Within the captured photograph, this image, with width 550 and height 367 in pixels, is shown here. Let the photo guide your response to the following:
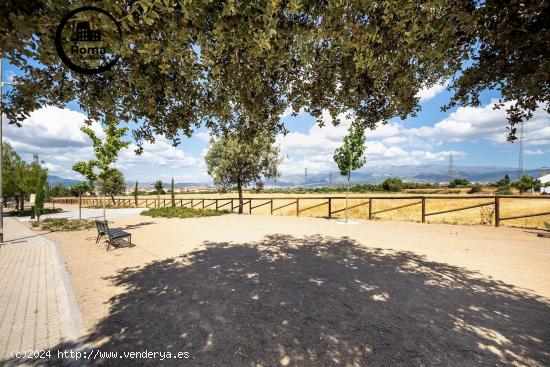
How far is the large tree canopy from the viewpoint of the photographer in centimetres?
274

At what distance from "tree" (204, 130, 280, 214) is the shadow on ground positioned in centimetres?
1687

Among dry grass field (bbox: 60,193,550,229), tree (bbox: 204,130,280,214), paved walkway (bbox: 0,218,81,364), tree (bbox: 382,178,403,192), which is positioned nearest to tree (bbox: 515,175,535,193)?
tree (bbox: 382,178,403,192)

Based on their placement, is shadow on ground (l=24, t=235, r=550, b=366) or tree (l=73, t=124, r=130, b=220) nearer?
shadow on ground (l=24, t=235, r=550, b=366)

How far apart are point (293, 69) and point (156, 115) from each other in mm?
2864

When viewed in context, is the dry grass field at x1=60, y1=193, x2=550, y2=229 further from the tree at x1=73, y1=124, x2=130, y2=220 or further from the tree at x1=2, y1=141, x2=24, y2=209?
the tree at x1=2, y1=141, x2=24, y2=209

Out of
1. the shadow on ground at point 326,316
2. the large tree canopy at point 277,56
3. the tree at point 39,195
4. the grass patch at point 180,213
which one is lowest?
the grass patch at point 180,213

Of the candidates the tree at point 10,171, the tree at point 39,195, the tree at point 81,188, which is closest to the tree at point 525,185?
the tree at point 81,188

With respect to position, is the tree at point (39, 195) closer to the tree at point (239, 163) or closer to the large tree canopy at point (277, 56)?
the tree at point (239, 163)

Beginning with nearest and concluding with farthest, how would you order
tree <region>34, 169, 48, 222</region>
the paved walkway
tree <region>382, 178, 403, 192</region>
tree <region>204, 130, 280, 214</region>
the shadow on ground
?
the shadow on ground < the paved walkway < tree <region>34, 169, 48, 222</region> < tree <region>204, 130, 280, 214</region> < tree <region>382, 178, 403, 192</region>

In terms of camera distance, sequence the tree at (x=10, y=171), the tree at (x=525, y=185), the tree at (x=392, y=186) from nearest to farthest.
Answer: the tree at (x=10, y=171) → the tree at (x=525, y=185) → the tree at (x=392, y=186)

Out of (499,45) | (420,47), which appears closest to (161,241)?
(420,47)

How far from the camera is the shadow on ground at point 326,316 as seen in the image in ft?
11.3

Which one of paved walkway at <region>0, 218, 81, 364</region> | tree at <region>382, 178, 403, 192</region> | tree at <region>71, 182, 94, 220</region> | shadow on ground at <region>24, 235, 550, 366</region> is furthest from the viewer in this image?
tree at <region>382, 178, 403, 192</region>

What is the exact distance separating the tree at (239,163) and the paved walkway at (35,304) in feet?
51.4
